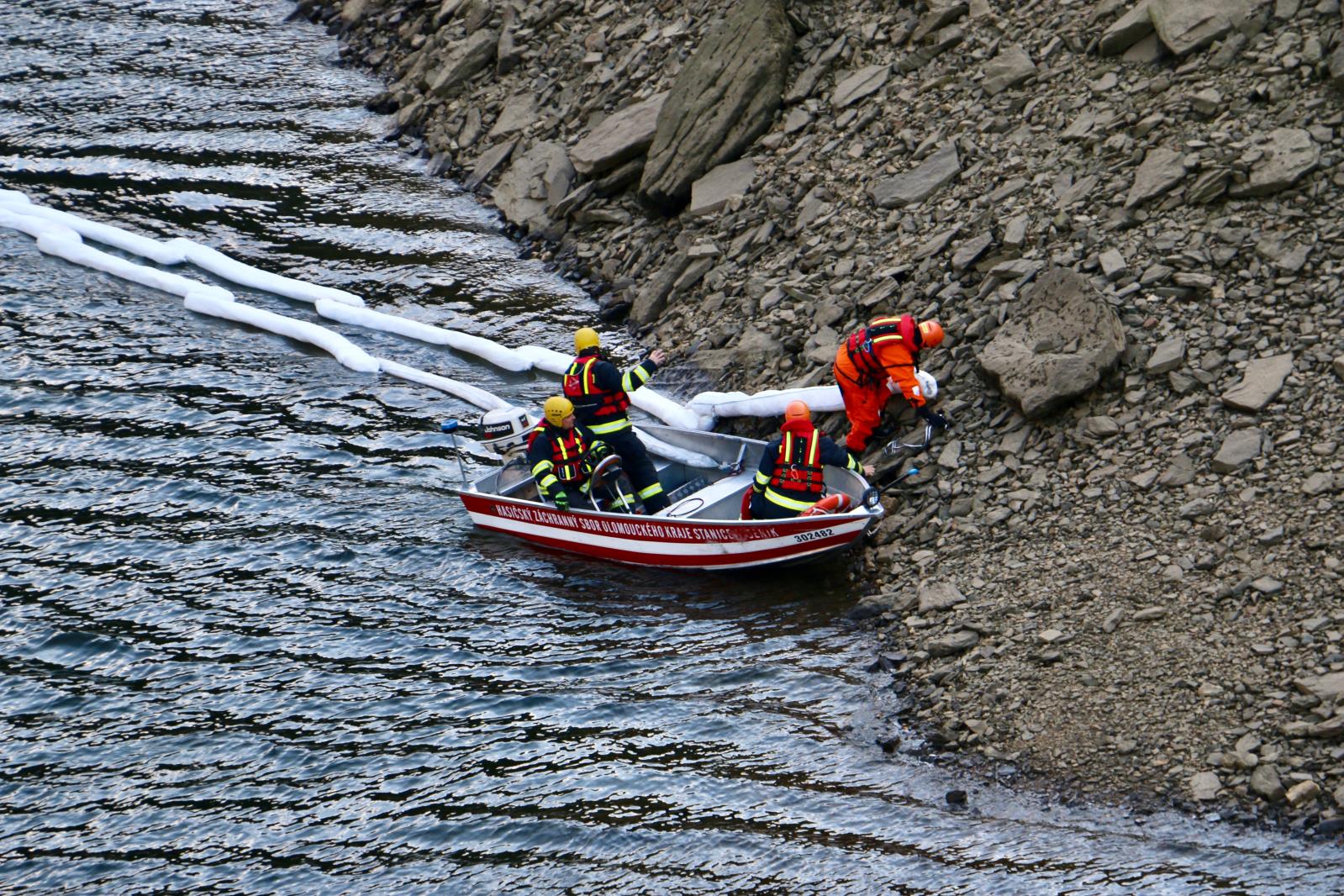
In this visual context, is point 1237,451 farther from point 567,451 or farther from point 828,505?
point 567,451

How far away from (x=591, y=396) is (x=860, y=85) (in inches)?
325

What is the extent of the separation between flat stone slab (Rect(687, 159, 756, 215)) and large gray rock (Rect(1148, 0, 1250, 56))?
22.7 feet

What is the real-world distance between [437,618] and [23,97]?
23.0 meters

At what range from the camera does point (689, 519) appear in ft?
56.4

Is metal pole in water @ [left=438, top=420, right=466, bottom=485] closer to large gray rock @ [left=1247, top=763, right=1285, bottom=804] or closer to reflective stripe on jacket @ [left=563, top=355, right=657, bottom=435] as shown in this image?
reflective stripe on jacket @ [left=563, top=355, right=657, bottom=435]

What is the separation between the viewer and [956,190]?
20281mm

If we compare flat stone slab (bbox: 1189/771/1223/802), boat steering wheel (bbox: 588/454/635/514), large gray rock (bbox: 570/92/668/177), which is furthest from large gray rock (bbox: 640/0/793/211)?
flat stone slab (bbox: 1189/771/1223/802)

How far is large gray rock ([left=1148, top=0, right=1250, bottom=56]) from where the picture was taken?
1934 cm

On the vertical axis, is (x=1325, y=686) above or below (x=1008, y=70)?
below

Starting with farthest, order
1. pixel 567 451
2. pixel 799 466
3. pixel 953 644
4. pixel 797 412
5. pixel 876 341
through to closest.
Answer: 1. pixel 567 451
2. pixel 876 341
3. pixel 799 466
4. pixel 797 412
5. pixel 953 644

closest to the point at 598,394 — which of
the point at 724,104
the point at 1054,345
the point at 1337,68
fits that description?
the point at 1054,345

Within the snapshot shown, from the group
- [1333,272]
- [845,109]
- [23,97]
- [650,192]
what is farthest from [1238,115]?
[23,97]

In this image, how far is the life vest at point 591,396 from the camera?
18406 millimetres

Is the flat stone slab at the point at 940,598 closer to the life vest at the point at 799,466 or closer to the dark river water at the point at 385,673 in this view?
the dark river water at the point at 385,673
